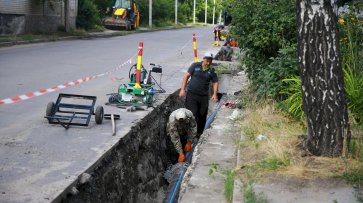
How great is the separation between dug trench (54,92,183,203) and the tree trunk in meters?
2.75

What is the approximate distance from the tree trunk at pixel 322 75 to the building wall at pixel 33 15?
76.1ft

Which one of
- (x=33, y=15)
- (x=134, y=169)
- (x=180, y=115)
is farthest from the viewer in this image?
(x=33, y=15)

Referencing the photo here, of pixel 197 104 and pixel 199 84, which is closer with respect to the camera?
pixel 199 84

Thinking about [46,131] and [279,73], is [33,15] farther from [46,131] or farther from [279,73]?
[279,73]

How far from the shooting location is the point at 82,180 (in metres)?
5.99

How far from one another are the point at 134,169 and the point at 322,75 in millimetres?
3685

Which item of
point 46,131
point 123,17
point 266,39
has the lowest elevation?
point 46,131

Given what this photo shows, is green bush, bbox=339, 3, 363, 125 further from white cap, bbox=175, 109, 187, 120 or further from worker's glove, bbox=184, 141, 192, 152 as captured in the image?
worker's glove, bbox=184, 141, 192, 152

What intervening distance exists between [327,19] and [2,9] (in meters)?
23.6

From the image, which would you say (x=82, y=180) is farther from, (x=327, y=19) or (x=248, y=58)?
(x=248, y=58)

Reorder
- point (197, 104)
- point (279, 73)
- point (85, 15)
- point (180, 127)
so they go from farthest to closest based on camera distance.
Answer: point (85, 15)
point (197, 104)
point (180, 127)
point (279, 73)

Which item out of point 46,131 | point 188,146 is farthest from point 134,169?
point 188,146


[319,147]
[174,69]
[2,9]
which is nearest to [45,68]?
[174,69]

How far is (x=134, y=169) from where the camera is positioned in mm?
8234
